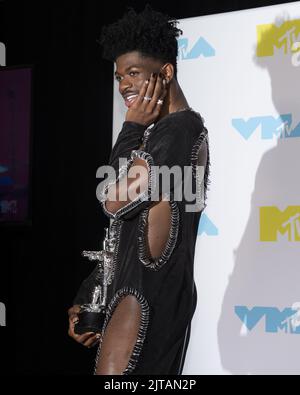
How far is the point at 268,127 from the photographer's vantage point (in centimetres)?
317

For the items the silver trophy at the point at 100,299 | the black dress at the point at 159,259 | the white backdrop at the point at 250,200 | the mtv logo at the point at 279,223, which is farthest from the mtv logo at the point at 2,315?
the black dress at the point at 159,259

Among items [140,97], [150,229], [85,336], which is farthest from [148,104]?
[85,336]

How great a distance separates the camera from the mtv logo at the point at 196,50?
3.38 m

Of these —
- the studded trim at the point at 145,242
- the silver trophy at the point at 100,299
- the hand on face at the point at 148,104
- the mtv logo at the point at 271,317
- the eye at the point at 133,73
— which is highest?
the eye at the point at 133,73

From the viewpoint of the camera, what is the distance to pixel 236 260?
3.16 m

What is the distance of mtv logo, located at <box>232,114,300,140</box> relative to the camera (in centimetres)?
312

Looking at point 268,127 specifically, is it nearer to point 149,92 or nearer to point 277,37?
point 277,37

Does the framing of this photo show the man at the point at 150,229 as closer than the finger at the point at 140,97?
Yes

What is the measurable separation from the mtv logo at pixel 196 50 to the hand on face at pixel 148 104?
4.99 ft

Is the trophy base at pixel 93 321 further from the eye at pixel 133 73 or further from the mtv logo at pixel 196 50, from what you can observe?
the mtv logo at pixel 196 50

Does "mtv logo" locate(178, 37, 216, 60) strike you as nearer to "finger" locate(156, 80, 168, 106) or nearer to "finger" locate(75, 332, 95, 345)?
"finger" locate(156, 80, 168, 106)

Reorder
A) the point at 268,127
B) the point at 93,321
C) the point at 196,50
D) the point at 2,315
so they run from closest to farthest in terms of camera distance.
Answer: the point at 93,321 < the point at 268,127 < the point at 196,50 < the point at 2,315

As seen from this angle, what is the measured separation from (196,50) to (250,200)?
877mm

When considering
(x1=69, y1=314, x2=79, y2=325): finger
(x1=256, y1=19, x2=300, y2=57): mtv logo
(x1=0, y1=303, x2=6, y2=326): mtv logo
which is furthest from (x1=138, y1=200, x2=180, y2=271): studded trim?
(x1=0, y1=303, x2=6, y2=326): mtv logo
